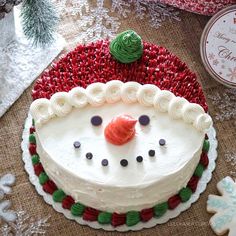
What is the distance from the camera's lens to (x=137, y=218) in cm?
212

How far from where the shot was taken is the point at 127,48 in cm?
219

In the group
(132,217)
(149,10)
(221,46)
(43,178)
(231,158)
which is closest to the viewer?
(132,217)

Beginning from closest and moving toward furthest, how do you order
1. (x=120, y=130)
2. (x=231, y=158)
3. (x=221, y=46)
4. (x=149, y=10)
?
(x=120, y=130)
(x=231, y=158)
(x=221, y=46)
(x=149, y=10)

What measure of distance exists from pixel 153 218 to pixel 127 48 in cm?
61

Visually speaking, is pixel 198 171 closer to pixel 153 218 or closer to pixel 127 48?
pixel 153 218

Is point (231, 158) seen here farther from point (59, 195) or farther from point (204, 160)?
point (59, 195)

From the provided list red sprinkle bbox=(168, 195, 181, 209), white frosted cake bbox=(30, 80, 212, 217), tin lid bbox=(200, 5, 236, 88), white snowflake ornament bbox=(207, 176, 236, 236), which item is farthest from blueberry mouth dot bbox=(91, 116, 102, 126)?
tin lid bbox=(200, 5, 236, 88)

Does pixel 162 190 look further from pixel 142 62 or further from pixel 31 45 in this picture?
pixel 31 45

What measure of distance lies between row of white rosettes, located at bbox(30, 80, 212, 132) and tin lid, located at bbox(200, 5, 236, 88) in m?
0.42

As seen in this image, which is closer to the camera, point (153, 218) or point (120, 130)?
point (120, 130)

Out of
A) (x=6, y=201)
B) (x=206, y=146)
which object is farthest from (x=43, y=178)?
(x=206, y=146)

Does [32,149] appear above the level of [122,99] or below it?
below

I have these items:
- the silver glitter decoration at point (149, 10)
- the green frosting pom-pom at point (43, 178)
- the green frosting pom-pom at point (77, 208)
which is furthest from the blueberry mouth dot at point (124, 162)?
the silver glitter decoration at point (149, 10)

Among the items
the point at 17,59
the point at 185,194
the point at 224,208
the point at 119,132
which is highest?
the point at 119,132
